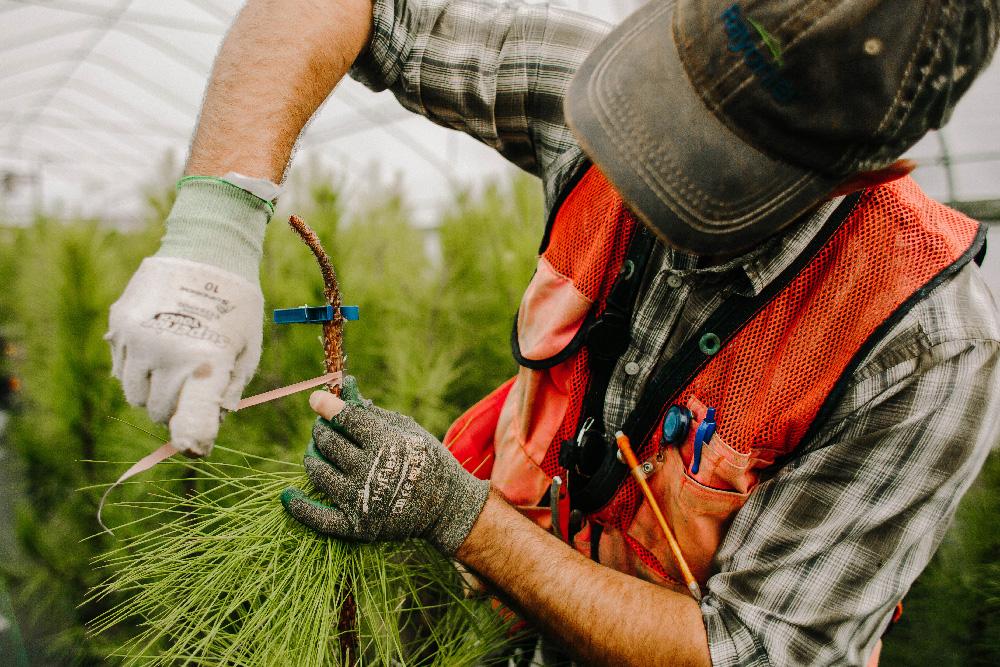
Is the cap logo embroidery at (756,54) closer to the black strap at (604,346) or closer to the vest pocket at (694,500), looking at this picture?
the black strap at (604,346)

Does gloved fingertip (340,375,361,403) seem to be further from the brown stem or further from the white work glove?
the white work glove

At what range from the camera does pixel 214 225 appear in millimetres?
588

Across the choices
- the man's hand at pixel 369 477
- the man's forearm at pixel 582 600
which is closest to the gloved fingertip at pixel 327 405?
the man's hand at pixel 369 477

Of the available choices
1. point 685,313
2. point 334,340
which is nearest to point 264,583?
point 334,340

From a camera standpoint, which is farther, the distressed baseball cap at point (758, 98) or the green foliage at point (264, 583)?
the green foliage at point (264, 583)

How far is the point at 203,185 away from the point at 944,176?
3.14 metres

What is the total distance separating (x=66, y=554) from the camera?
1.65 metres

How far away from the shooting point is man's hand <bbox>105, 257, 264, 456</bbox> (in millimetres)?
538

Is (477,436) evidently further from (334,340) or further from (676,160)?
(676,160)

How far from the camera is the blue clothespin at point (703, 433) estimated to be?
734 mm

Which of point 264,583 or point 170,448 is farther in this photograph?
point 264,583

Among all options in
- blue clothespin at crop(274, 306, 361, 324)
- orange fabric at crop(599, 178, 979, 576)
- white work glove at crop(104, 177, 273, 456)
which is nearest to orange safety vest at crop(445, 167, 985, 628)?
orange fabric at crop(599, 178, 979, 576)

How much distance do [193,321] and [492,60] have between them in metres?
0.62

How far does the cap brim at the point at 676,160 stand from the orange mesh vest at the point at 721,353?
0.50 feet
